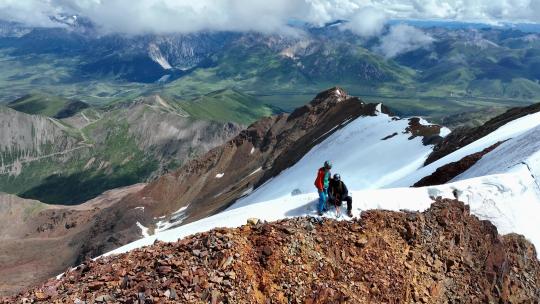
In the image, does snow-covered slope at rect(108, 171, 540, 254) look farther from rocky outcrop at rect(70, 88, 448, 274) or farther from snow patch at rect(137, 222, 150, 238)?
snow patch at rect(137, 222, 150, 238)

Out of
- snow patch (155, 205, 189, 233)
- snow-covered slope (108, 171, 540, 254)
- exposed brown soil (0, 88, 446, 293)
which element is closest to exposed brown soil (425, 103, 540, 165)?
exposed brown soil (0, 88, 446, 293)

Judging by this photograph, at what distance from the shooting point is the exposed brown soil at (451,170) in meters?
41.9

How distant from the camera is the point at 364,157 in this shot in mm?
90750

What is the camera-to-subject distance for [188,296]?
18109mm

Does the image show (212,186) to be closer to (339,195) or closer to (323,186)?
(323,186)

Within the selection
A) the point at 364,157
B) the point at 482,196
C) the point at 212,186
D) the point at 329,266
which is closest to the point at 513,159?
the point at 482,196

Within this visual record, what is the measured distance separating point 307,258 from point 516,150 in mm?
24975

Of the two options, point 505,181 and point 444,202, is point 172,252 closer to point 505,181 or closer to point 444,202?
point 444,202

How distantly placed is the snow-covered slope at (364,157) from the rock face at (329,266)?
29277 millimetres

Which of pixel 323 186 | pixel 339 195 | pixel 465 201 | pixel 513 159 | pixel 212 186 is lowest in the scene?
pixel 212 186

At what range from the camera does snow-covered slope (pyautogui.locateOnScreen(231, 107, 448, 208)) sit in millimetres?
73875

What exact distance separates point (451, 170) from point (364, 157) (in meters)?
47.6

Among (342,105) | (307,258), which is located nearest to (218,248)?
(307,258)

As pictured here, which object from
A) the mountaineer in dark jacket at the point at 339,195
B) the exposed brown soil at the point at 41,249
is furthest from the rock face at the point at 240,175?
the mountaineer in dark jacket at the point at 339,195
